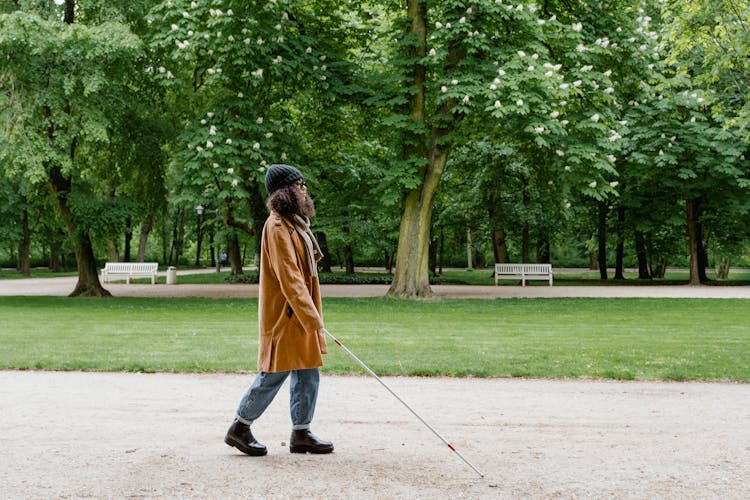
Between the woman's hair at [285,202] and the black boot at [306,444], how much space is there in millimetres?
1486

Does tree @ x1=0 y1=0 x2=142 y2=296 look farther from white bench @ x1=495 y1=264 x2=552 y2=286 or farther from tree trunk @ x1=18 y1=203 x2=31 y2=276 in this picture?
tree trunk @ x1=18 y1=203 x2=31 y2=276

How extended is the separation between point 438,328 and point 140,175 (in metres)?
11.6

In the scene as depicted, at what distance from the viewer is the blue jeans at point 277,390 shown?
15.7 feet

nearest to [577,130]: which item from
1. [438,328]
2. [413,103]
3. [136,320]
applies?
[413,103]

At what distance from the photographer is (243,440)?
473 centimetres

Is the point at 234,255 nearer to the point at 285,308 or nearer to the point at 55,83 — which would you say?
the point at 55,83

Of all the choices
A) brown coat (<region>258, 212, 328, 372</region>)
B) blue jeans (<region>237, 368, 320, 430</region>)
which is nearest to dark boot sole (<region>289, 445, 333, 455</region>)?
blue jeans (<region>237, 368, 320, 430</region>)

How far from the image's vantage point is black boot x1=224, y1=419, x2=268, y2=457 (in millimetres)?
4730

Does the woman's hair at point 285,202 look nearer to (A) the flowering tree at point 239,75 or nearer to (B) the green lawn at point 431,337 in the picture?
(B) the green lawn at point 431,337

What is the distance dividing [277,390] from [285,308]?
1.92ft

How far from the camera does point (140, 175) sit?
20.3m

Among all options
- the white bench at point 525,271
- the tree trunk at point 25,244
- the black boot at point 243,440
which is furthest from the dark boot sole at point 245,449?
the tree trunk at point 25,244

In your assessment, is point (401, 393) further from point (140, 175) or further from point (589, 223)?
point (589, 223)

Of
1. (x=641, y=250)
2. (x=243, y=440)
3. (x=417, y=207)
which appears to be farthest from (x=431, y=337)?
(x=641, y=250)
